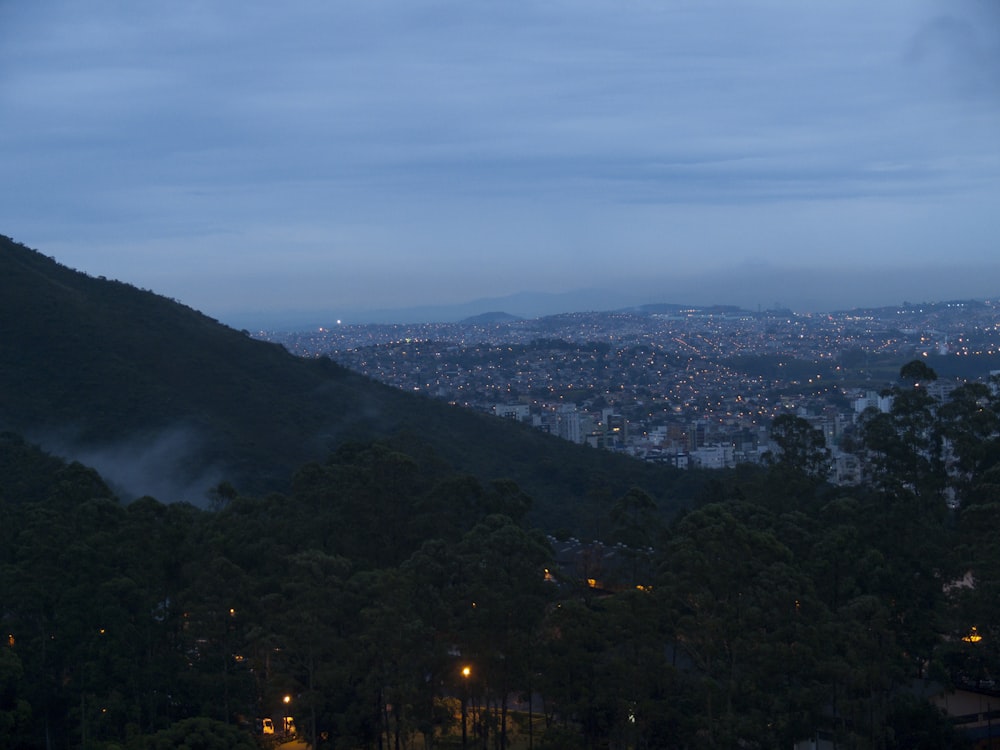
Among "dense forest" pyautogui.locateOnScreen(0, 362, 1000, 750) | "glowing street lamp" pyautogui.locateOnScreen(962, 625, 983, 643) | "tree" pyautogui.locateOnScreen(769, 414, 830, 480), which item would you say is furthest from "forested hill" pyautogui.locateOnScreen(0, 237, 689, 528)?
"glowing street lamp" pyautogui.locateOnScreen(962, 625, 983, 643)

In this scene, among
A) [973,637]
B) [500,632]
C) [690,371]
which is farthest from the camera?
[690,371]

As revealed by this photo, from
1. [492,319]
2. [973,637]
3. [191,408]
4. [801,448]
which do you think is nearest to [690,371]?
[191,408]

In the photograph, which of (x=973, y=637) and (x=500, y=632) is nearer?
(x=973, y=637)

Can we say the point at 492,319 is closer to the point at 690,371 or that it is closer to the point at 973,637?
the point at 690,371

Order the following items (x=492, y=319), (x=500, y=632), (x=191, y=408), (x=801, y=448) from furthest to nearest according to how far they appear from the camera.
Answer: (x=492, y=319) < (x=191, y=408) < (x=801, y=448) < (x=500, y=632)

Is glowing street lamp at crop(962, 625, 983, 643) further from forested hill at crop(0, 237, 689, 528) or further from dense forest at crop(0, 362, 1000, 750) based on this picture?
forested hill at crop(0, 237, 689, 528)

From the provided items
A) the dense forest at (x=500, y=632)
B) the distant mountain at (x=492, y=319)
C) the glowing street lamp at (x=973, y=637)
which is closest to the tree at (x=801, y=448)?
the dense forest at (x=500, y=632)
